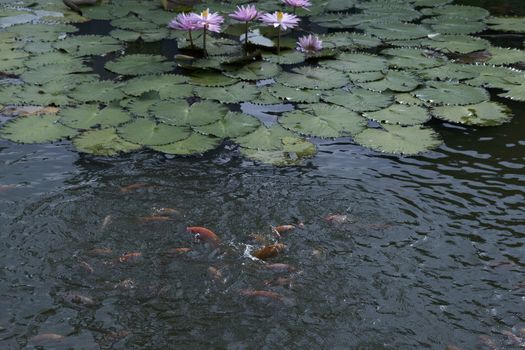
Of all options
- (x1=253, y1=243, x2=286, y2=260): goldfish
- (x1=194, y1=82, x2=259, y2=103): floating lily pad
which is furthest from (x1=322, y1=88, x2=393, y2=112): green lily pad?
(x1=253, y1=243, x2=286, y2=260): goldfish

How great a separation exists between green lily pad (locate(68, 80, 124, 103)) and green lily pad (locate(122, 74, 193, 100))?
3.4 inches

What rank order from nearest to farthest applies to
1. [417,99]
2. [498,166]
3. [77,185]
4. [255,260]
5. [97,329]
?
[97,329], [255,260], [77,185], [498,166], [417,99]

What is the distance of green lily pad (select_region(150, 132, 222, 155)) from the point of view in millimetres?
4359

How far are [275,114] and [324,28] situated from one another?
214 cm

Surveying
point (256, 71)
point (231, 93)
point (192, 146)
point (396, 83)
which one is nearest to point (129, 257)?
point (192, 146)

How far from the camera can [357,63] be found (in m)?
5.67

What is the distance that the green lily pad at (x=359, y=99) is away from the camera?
4949mm

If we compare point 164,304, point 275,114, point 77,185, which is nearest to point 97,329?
point 164,304

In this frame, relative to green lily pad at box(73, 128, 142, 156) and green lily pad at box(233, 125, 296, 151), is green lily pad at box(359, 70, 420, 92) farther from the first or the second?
green lily pad at box(73, 128, 142, 156)

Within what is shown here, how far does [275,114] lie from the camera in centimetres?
494

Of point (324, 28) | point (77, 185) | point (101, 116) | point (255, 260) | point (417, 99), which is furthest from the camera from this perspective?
point (324, 28)

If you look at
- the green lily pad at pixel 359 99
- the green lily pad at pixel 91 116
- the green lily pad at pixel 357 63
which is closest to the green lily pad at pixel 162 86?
the green lily pad at pixel 91 116

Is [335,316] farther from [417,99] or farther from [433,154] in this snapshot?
[417,99]

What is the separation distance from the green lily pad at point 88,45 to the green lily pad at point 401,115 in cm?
258
